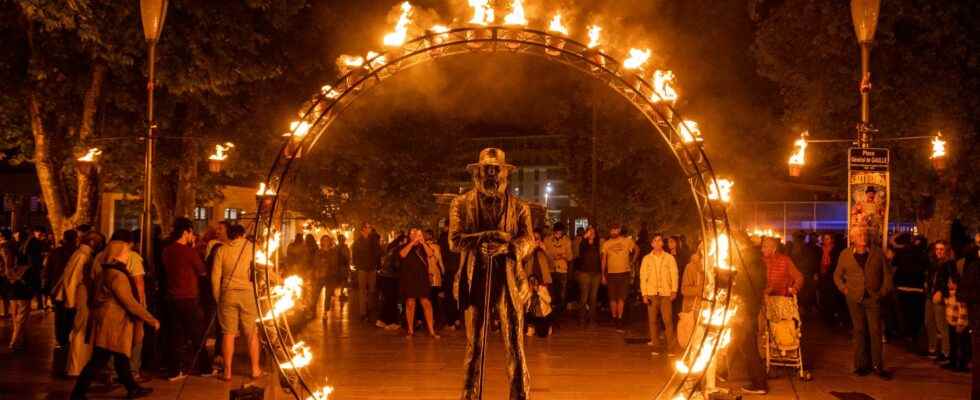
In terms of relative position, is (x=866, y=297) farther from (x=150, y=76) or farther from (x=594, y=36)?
(x=150, y=76)

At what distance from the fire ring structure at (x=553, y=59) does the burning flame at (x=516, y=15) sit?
0.11m

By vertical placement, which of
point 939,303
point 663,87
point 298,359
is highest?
point 663,87

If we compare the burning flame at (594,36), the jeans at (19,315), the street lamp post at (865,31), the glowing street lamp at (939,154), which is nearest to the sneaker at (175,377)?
the jeans at (19,315)

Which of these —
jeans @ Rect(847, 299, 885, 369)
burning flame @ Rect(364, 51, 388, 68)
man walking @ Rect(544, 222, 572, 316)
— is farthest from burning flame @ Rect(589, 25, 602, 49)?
man walking @ Rect(544, 222, 572, 316)

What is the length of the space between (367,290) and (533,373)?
7.30m

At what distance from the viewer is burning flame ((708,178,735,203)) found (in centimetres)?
841

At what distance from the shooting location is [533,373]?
11.0 meters

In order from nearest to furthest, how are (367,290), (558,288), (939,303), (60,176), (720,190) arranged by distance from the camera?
(720,190)
(939,303)
(558,288)
(367,290)
(60,176)

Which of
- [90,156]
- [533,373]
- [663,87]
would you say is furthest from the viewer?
[90,156]

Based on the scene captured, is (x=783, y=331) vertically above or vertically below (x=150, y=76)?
below

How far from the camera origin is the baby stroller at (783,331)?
35.4ft

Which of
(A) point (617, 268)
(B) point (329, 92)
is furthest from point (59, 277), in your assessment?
(A) point (617, 268)

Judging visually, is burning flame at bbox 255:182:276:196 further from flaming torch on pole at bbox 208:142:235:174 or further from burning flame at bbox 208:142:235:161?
flaming torch on pole at bbox 208:142:235:174

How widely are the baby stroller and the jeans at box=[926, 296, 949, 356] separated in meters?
2.76
